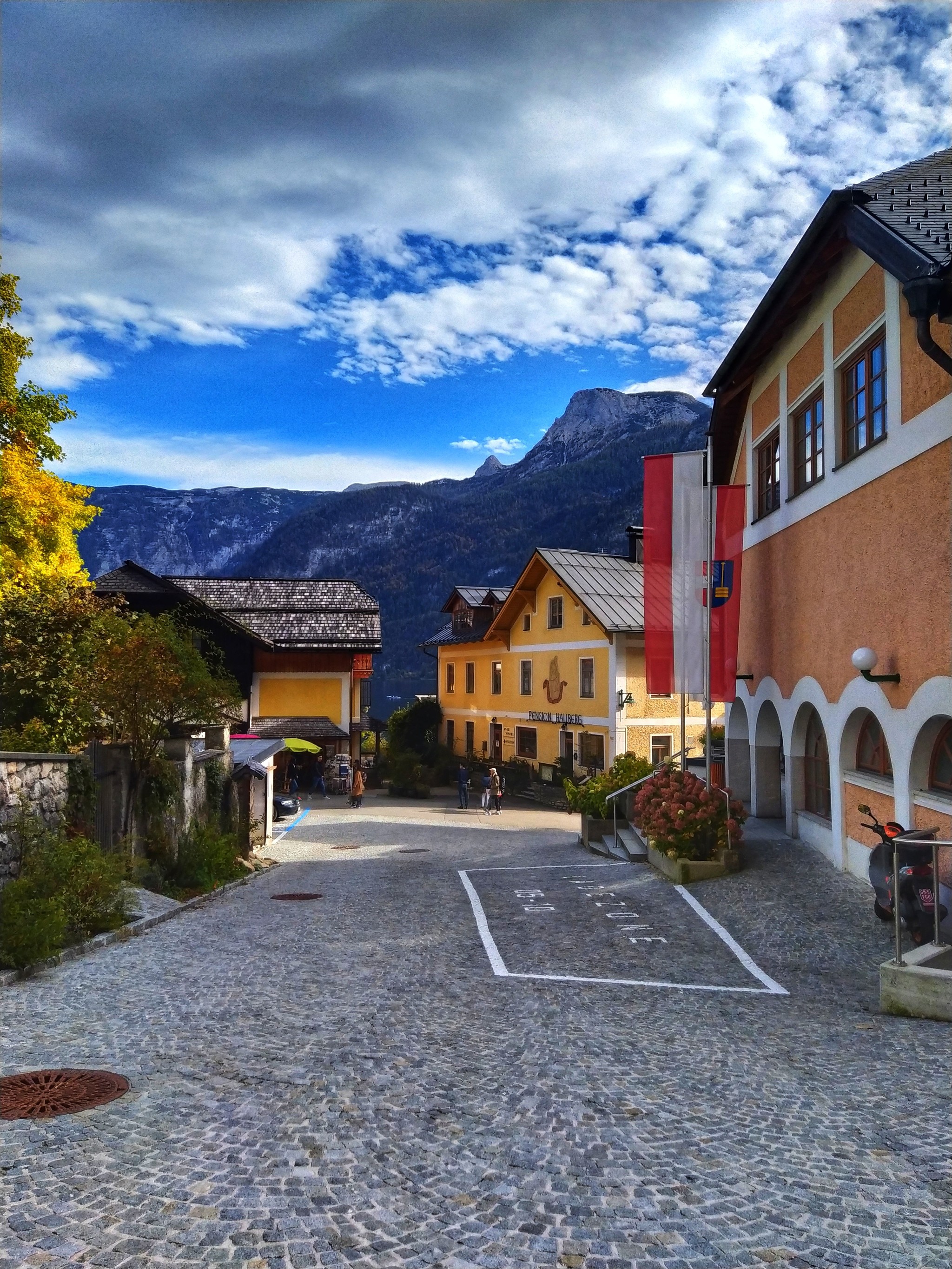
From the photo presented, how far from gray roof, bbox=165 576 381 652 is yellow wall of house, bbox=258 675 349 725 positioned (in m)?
1.57

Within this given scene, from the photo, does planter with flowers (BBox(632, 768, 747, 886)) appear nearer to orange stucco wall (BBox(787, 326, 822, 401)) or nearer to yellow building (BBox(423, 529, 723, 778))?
orange stucco wall (BBox(787, 326, 822, 401))

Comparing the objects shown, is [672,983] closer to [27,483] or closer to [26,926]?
[26,926]

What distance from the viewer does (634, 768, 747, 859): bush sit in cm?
1322

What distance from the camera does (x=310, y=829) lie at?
2475 centimetres

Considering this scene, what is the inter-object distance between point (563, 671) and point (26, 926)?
27822mm

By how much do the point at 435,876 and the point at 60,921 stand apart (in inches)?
309

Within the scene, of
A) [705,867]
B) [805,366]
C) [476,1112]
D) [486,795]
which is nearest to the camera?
[476,1112]

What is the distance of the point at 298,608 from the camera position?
4025cm

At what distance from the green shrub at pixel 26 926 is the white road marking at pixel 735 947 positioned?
619 cm

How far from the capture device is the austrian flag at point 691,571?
15422mm

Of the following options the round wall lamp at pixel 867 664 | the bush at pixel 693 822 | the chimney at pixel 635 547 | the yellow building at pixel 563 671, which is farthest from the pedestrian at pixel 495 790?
the round wall lamp at pixel 867 664

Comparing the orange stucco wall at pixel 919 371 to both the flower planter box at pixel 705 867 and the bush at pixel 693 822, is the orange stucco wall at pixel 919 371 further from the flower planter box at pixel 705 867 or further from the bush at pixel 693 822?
the flower planter box at pixel 705 867

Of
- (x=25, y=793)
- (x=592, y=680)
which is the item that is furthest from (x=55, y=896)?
(x=592, y=680)

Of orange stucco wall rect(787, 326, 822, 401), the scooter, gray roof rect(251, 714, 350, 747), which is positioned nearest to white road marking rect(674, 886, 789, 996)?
the scooter
